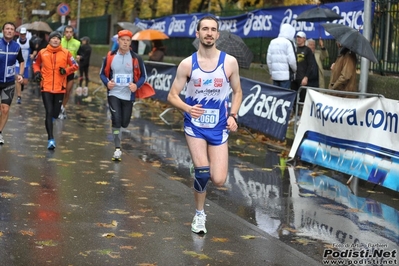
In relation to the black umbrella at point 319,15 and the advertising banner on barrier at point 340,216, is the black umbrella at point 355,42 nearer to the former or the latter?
the advertising banner on barrier at point 340,216

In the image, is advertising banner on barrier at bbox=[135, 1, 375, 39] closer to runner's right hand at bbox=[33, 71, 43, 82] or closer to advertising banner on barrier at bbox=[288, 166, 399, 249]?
advertising banner on barrier at bbox=[288, 166, 399, 249]

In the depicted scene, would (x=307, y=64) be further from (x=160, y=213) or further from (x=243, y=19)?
(x=160, y=213)

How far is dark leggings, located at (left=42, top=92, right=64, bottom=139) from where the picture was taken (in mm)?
13758

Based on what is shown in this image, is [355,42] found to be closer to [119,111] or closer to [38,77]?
[119,111]

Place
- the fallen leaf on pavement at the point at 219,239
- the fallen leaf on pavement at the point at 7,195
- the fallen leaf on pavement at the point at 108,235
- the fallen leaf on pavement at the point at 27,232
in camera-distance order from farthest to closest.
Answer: the fallen leaf on pavement at the point at 7,195, the fallen leaf on pavement at the point at 219,239, the fallen leaf on pavement at the point at 108,235, the fallen leaf on pavement at the point at 27,232

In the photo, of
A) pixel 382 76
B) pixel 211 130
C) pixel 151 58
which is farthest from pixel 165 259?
pixel 151 58

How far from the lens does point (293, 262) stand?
289 inches

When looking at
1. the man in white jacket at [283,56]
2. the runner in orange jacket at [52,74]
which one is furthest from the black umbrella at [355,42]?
the runner in orange jacket at [52,74]

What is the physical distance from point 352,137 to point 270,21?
905 centimetres

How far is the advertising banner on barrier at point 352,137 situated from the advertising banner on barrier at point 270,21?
3014 millimetres

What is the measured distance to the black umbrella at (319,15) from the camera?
17.0 metres

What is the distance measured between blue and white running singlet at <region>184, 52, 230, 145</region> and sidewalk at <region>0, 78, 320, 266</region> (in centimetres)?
93

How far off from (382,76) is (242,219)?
7.01 meters

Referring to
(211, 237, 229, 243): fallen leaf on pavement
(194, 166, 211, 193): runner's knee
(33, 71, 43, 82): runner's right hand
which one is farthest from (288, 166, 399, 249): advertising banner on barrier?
(33, 71, 43, 82): runner's right hand
